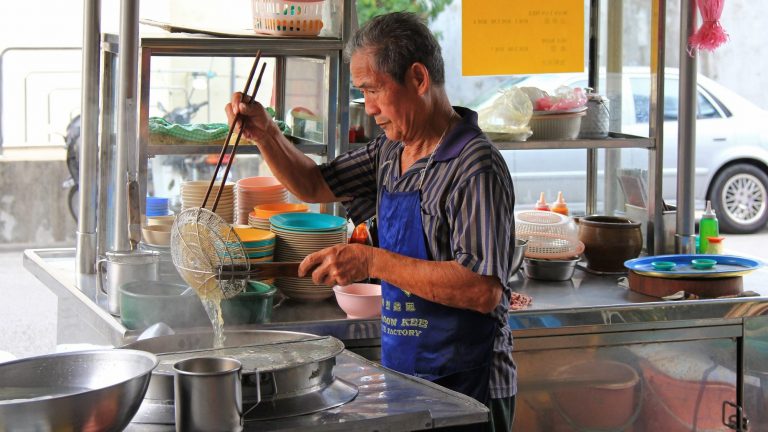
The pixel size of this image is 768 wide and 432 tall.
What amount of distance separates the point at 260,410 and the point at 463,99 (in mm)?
8147

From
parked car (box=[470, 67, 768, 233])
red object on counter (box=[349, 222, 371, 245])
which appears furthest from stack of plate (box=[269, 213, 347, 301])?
parked car (box=[470, 67, 768, 233])

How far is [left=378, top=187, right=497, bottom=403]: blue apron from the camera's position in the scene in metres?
2.49

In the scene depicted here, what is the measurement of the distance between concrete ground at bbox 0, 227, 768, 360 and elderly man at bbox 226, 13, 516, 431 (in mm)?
3536

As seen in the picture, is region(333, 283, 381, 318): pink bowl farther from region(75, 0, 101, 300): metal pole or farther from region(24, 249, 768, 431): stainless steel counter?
region(75, 0, 101, 300): metal pole

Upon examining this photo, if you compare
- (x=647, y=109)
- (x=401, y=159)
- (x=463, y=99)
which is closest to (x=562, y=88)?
(x=647, y=109)

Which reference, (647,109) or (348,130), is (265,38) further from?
(647,109)

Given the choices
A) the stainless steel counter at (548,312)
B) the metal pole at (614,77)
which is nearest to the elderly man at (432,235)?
the stainless steel counter at (548,312)

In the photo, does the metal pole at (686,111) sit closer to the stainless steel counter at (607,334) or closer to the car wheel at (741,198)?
the stainless steel counter at (607,334)

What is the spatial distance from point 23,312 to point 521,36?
4306 mm

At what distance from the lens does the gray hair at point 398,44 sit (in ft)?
8.07

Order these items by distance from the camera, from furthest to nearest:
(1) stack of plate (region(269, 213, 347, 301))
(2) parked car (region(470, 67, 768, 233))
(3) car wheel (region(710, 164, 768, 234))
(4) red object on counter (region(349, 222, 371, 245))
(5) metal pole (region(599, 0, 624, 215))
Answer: (3) car wheel (region(710, 164, 768, 234)) < (2) parked car (region(470, 67, 768, 233)) < (5) metal pole (region(599, 0, 624, 215)) < (4) red object on counter (region(349, 222, 371, 245)) < (1) stack of plate (region(269, 213, 347, 301))

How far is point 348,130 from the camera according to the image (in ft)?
11.7

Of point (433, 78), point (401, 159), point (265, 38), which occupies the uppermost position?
point (265, 38)

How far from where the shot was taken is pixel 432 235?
2.50m
